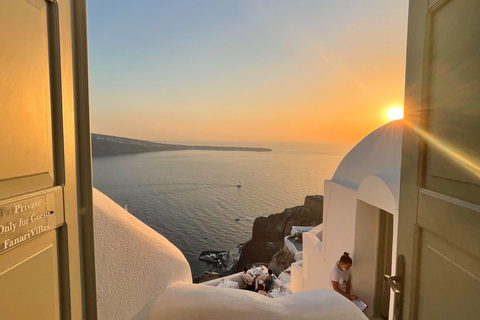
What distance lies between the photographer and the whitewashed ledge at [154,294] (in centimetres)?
250

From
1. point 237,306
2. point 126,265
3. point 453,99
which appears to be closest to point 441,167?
point 453,99

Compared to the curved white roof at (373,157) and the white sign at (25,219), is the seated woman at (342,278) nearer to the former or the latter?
the curved white roof at (373,157)

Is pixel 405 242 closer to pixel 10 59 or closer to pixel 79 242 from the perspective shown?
pixel 79 242

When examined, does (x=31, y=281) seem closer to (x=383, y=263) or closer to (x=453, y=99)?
(x=453, y=99)

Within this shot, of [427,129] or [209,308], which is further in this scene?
[209,308]

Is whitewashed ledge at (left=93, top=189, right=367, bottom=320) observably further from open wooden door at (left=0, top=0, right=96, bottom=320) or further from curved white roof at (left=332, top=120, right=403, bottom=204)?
curved white roof at (left=332, top=120, right=403, bottom=204)

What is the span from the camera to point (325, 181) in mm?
6898

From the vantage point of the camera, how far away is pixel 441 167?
3.96ft

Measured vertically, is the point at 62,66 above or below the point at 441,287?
above

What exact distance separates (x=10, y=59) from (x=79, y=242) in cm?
90

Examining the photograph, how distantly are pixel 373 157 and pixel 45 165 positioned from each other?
20.8 feet

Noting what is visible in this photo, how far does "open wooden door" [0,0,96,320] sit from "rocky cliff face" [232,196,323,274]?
2679 cm

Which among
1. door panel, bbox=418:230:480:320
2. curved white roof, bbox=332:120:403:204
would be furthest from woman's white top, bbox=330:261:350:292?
door panel, bbox=418:230:480:320

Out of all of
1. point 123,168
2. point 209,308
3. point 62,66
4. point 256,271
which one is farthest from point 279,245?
point 123,168
